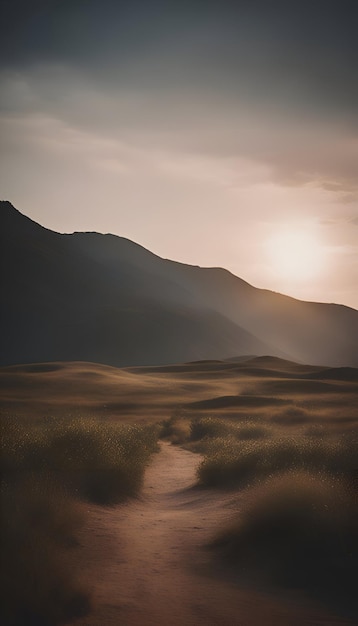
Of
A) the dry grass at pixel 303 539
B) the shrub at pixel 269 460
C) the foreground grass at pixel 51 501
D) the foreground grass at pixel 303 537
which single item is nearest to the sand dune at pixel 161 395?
the foreground grass at pixel 51 501

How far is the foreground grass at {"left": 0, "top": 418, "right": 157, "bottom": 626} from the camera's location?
8008 millimetres

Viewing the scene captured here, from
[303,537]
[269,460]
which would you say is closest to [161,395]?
[269,460]

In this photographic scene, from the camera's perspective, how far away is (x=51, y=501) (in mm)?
11680

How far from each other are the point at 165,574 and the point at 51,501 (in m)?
2.96

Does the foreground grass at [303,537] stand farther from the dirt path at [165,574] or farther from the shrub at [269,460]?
the shrub at [269,460]

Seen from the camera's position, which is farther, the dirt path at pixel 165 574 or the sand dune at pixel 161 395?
the sand dune at pixel 161 395

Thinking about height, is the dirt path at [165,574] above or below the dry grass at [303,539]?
below

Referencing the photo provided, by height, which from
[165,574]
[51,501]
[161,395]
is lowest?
[161,395]

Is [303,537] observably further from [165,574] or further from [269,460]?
[269,460]

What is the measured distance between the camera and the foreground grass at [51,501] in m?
8.01

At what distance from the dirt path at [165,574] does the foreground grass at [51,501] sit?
533mm

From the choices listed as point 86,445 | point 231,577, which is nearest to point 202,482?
point 86,445

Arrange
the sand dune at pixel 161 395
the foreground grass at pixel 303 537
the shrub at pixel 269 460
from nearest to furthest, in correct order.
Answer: the foreground grass at pixel 303 537 → the shrub at pixel 269 460 → the sand dune at pixel 161 395

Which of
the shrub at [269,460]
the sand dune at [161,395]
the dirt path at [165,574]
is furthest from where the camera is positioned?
the sand dune at [161,395]
